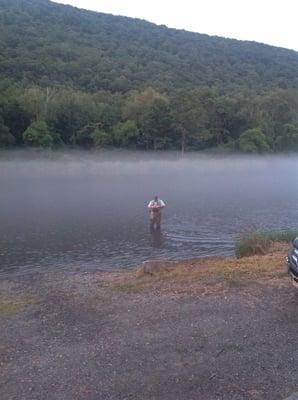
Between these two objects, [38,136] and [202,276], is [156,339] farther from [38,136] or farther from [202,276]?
[38,136]

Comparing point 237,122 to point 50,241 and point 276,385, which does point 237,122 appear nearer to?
point 50,241

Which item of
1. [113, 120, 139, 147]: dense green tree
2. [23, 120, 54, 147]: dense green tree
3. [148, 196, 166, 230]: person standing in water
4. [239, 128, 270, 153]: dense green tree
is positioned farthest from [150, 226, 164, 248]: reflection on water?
[239, 128, 270, 153]: dense green tree

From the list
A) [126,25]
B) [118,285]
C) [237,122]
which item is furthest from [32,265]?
[126,25]

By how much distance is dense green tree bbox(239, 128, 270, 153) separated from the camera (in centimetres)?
8262

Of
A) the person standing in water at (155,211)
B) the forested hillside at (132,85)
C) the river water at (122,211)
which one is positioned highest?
the forested hillside at (132,85)

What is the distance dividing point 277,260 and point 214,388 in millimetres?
6717

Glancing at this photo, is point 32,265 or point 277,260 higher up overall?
point 277,260

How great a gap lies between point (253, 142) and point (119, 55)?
40429 mm

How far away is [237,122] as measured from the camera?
283ft

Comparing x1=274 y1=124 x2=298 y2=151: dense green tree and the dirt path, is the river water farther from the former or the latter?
x1=274 y1=124 x2=298 y2=151: dense green tree

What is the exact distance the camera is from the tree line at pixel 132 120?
70.7 m

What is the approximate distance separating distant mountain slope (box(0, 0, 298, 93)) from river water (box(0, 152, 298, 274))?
33.1 metres

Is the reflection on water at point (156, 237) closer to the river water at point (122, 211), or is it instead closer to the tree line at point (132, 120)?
the river water at point (122, 211)

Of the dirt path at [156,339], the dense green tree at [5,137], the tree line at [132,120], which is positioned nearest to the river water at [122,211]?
the dense green tree at [5,137]
